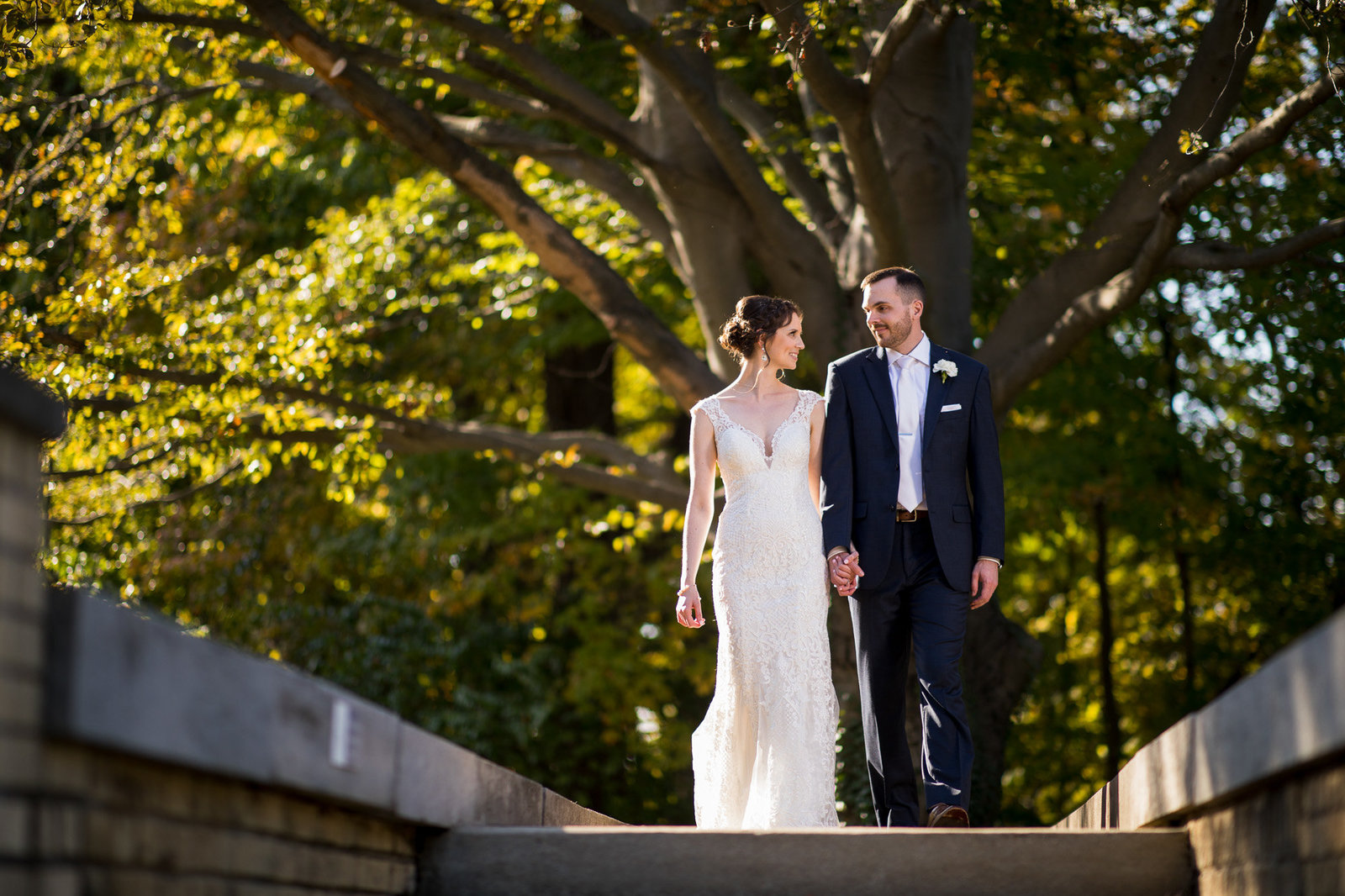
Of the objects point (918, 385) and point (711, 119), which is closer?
point (918, 385)

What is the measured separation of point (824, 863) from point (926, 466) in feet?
7.02

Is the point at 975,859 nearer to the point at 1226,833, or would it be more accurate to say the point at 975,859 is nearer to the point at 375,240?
the point at 1226,833

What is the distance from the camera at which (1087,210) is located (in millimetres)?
12141

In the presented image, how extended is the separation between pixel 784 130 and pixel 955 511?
5127 mm

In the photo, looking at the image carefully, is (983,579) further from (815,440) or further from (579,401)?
(579,401)

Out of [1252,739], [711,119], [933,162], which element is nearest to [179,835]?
[1252,739]

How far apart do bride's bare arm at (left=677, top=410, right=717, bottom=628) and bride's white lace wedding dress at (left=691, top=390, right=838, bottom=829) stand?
66mm

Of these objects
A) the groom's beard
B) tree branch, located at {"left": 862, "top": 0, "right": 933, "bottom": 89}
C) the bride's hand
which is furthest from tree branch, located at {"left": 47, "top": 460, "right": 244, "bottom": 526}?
the groom's beard

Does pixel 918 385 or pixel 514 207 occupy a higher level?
pixel 514 207

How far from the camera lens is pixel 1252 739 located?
3.37m

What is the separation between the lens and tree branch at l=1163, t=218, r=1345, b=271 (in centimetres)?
894

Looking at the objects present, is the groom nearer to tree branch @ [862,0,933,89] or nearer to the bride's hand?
the bride's hand

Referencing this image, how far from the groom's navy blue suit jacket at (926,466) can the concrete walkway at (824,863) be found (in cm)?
174

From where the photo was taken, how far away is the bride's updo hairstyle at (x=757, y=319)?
21.5 ft
